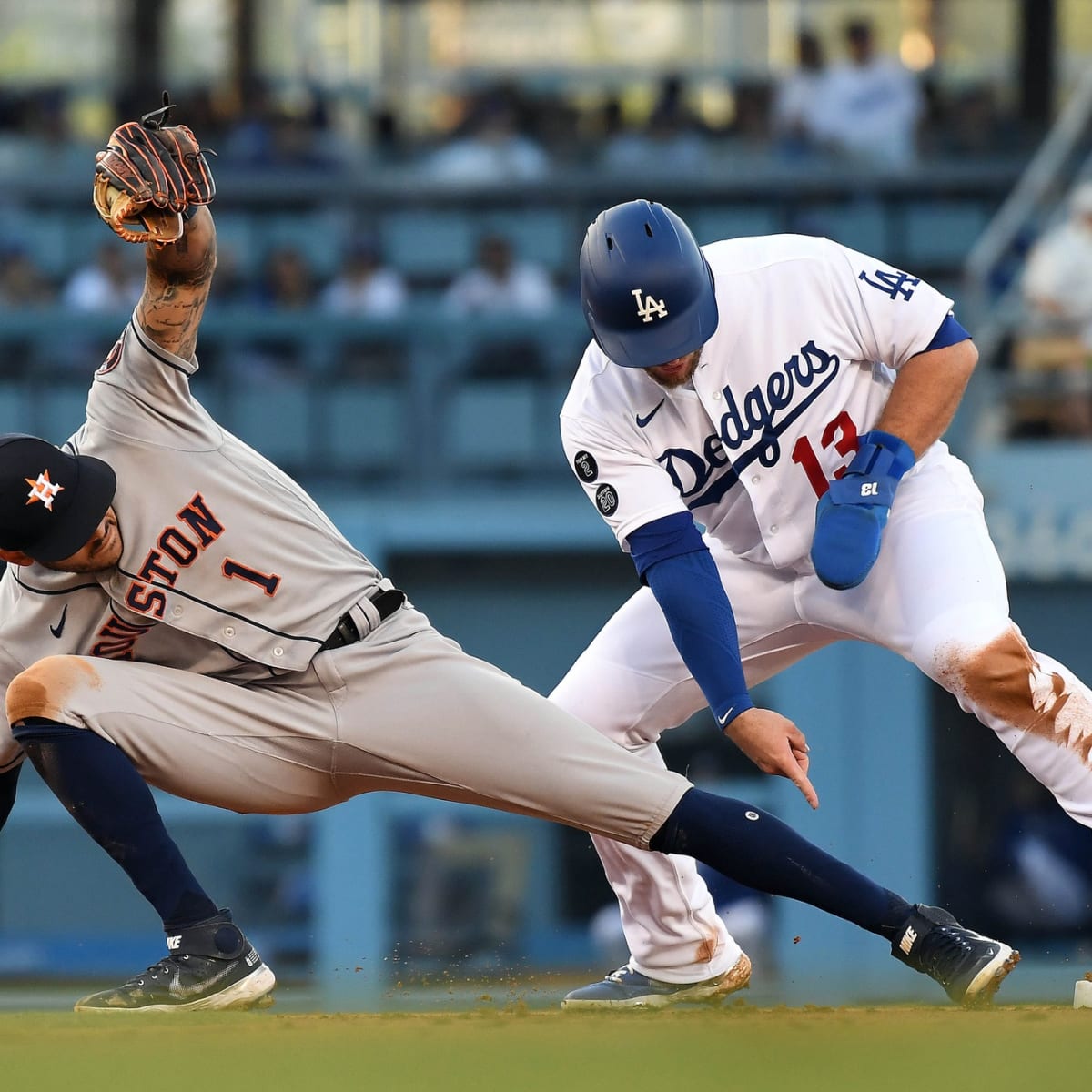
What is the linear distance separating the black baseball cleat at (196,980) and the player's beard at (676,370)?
52.7 inches

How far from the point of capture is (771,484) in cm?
364

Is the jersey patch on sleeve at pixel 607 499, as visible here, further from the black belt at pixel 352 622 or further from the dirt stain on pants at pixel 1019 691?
the dirt stain on pants at pixel 1019 691

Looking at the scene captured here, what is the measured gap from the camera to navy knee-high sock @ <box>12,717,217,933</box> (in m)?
3.30

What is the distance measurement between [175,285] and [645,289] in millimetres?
899

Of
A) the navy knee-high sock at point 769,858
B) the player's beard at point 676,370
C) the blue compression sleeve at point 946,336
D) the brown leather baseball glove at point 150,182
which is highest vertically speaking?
the brown leather baseball glove at point 150,182

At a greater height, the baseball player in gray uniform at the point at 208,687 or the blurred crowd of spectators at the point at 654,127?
the blurred crowd of spectators at the point at 654,127

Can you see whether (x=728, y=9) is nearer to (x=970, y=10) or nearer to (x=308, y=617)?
(x=970, y=10)

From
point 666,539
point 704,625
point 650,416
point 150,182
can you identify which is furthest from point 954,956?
point 150,182

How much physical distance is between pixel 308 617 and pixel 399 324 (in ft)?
17.2

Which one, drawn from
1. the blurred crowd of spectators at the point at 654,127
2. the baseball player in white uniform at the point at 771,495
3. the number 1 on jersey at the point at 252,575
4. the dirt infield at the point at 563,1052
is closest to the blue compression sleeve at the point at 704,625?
the baseball player in white uniform at the point at 771,495

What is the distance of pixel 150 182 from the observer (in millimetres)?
3309

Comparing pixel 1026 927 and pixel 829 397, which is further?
pixel 1026 927

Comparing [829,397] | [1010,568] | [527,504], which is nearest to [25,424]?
[527,504]

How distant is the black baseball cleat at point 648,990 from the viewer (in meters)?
3.82
